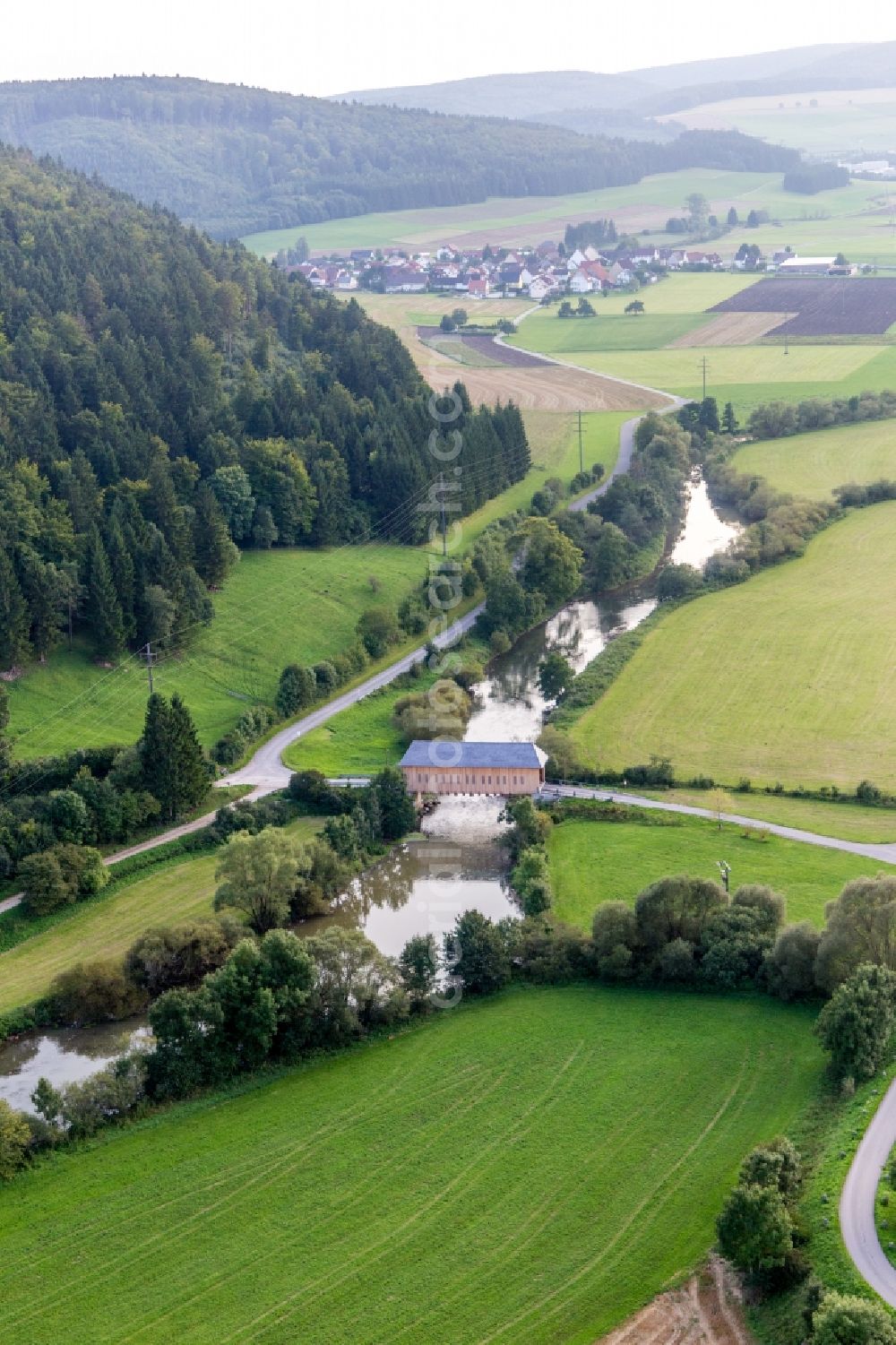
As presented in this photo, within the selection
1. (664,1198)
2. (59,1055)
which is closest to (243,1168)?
(59,1055)

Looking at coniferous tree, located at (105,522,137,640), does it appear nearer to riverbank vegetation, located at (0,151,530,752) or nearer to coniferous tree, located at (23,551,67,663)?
riverbank vegetation, located at (0,151,530,752)

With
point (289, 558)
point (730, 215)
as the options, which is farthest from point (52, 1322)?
point (730, 215)

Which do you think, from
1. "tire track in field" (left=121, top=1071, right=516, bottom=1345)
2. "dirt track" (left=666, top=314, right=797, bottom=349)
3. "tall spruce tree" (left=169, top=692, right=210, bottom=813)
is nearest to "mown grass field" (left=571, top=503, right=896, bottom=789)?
"tall spruce tree" (left=169, top=692, right=210, bottom=813)

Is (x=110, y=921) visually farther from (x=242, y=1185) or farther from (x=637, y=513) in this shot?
(x=637, y=513)

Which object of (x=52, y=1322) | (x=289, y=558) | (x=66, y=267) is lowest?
(x=52, y=1322)

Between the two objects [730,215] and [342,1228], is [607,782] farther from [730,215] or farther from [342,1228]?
[730,215]
